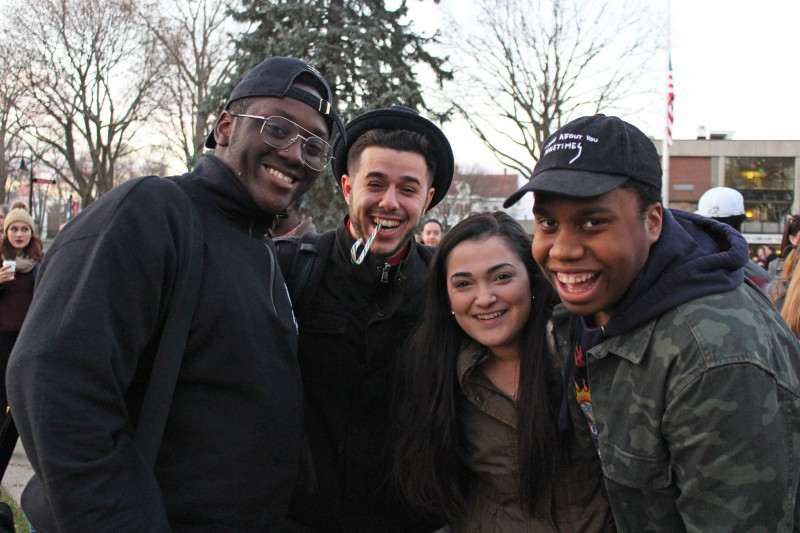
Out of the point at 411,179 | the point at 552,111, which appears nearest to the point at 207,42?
the point at 552,111

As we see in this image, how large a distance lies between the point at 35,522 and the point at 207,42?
27.0 meters

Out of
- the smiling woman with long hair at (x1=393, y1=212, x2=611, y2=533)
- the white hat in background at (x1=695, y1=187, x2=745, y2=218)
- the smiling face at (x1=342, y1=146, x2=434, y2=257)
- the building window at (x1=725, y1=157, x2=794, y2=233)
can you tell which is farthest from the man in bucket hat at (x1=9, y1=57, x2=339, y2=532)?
the building window at (x1=725, y1=157, x2=794, y2=233)

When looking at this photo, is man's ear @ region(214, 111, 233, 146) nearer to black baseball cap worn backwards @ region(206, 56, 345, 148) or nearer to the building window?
black baseball cap worn backwards @ region(206, 56, 345, 148)

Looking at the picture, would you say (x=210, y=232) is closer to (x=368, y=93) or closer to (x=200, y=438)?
(x=200, y=438)

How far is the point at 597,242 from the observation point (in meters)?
1.79

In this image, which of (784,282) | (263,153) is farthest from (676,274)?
(784,282)

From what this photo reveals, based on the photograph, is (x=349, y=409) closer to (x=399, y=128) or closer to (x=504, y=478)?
(x=504, y=478)

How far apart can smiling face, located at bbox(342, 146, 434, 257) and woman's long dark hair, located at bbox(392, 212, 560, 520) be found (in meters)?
0.20

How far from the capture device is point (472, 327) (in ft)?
8.28

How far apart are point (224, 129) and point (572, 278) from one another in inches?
52.6

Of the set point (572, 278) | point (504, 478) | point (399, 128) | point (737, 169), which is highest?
point (737, 169)

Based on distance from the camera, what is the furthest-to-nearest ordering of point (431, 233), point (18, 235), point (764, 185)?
1. point (764, 185)
2. point (431, 233)
3. point (18, 235)

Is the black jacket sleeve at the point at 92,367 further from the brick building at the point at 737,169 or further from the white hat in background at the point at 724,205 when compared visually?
the brick building at the point at 737,169

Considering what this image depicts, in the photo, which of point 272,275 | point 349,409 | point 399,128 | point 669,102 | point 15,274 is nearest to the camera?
point 272,275
